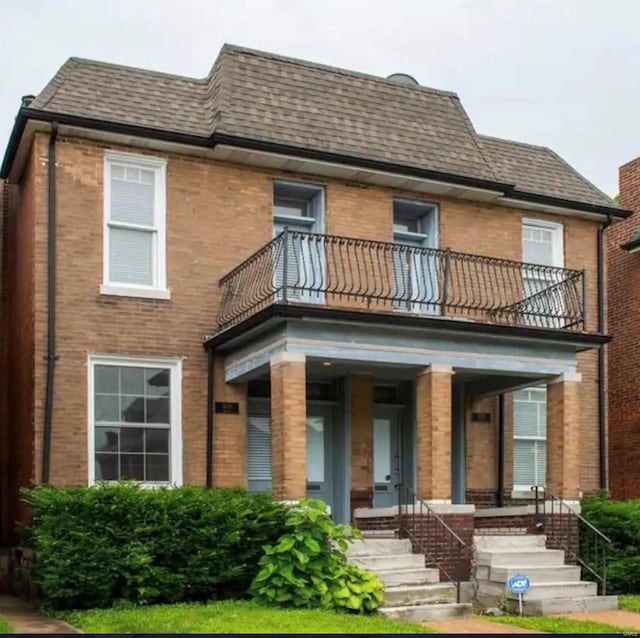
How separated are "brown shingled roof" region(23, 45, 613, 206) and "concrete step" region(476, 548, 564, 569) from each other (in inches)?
256

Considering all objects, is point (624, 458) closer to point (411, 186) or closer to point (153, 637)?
point (411, 186)

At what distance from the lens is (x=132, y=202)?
15.4 meters

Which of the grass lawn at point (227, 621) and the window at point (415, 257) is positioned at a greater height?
the window at point (415, 257)

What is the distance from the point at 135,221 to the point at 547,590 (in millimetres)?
8046

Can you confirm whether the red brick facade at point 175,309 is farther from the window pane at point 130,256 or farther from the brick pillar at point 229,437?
the window pane at point 130,256

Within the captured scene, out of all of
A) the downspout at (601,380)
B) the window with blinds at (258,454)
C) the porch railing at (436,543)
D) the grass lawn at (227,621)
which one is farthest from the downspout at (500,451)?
the grass lawn at (227,621)

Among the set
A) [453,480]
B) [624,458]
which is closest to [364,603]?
[453,480]

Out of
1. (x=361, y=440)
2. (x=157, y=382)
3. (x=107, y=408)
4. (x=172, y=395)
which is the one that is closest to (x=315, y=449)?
(x=361, y=440)

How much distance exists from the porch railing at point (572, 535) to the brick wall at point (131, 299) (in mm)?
4824

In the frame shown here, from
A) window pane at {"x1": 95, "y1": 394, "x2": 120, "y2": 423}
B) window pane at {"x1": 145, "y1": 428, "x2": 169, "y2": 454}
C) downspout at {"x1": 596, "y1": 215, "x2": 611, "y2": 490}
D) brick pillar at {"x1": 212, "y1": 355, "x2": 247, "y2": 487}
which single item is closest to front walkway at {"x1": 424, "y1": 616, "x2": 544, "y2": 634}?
brick pillar at {"x1": 212, "y1": 355, "x2": 247, "y2": 487}

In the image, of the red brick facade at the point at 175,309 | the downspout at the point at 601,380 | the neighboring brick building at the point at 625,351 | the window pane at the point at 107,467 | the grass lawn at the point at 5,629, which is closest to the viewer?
the grass lawn at the point at 5,629

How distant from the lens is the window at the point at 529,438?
18312 millimetres

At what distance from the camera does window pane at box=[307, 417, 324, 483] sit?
16609mm

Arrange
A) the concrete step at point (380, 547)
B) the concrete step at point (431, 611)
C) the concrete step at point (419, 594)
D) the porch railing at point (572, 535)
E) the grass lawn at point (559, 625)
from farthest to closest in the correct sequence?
the porch railing at point (572, 535) < the concrete step at point (380, 547) < the concrete step at point (419, 594) < the concrete step at point (431, 611) < the grass lawn at point (559, 625)
